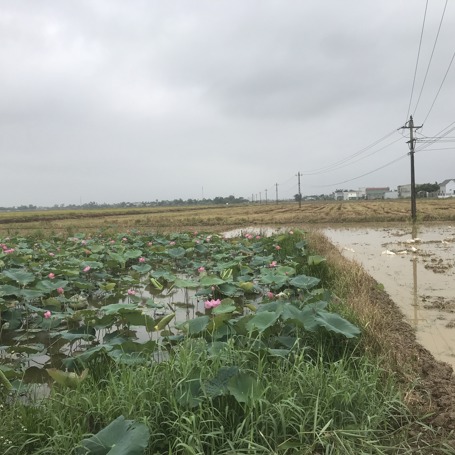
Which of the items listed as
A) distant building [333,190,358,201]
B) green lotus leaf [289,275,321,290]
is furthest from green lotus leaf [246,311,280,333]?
distant building [333,190,358,201]

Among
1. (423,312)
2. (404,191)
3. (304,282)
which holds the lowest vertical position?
(423,312)

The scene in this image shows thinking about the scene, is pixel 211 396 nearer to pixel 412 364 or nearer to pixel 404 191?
pixel 412 364

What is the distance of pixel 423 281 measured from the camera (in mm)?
7699

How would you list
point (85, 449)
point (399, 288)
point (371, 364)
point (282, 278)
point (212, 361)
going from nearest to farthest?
1. point (85, 449)
2. point (212, 361)
3. point (371, 364)
4. point (282, 278)
5. point (399, 288)

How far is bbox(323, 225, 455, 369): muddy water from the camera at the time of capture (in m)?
4.59

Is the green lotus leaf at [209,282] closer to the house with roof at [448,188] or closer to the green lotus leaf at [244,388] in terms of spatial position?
the green lotus leaf at [244,388]

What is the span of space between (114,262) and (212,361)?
5422 millimetres

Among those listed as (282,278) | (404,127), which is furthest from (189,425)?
(404,127)

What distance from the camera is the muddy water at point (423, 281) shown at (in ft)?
15.0

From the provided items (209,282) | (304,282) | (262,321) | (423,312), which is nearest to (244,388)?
(262,321)

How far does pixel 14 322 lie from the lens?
14.6 ft

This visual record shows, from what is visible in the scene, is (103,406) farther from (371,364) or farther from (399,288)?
(399,288)

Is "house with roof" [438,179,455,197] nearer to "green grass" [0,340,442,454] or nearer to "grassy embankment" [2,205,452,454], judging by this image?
"grassy embankment" [2,205,452,454]

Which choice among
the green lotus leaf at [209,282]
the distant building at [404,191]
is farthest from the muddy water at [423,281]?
the distant building at [404,191]
